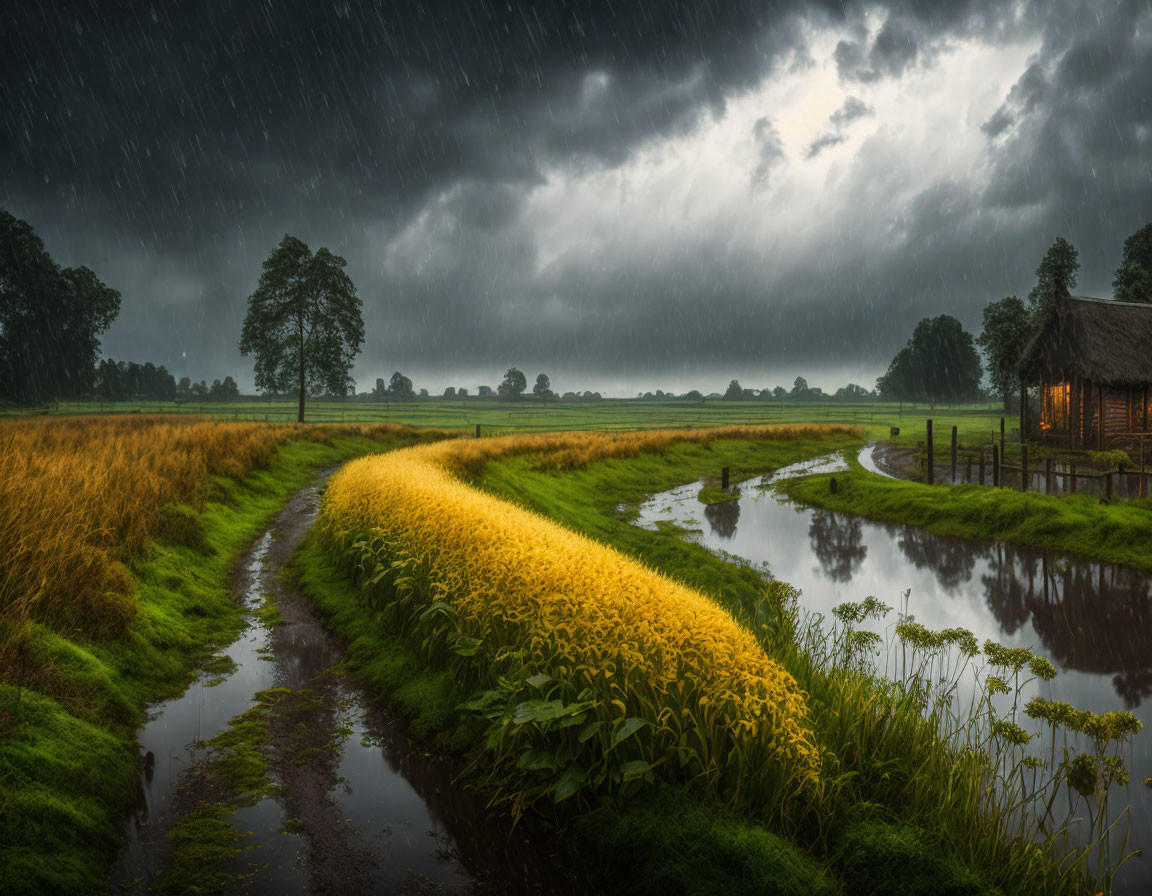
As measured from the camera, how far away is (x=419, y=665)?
698 centimetres

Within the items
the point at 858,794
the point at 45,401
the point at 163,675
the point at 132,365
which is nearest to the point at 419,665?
the point at 163,675

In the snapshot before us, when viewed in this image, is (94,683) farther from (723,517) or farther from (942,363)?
(942,363)

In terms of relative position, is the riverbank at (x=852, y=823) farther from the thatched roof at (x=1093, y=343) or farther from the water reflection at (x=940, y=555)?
the thatched roof at (x=1093, y=343)

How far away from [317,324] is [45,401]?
35138 mm

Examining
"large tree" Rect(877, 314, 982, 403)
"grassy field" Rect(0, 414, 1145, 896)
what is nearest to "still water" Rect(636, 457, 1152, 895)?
"grassy field" Rect(0, 414, 1145, 896)

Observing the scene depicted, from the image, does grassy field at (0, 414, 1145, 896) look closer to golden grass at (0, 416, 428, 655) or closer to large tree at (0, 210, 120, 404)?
golden grass at (0, 416, 428, 655)

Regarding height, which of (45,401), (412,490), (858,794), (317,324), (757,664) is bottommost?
(858,794)

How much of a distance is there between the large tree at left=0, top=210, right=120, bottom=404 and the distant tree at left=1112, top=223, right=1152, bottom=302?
8345 cm

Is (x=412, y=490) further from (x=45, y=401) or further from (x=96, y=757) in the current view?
(x=45, y=401)

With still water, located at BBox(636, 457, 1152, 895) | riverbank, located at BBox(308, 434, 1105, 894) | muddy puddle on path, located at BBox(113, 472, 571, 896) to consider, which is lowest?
still water, located at BBox(636, 457, 1152, 895)

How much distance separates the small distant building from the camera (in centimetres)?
2988

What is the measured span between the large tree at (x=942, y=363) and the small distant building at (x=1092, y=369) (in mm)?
81936

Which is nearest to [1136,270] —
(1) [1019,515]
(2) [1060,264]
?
(2) [1060,264]

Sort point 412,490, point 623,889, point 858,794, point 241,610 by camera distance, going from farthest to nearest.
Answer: point 412,490 < point 241,610 < point 858,794 < point 623,889
